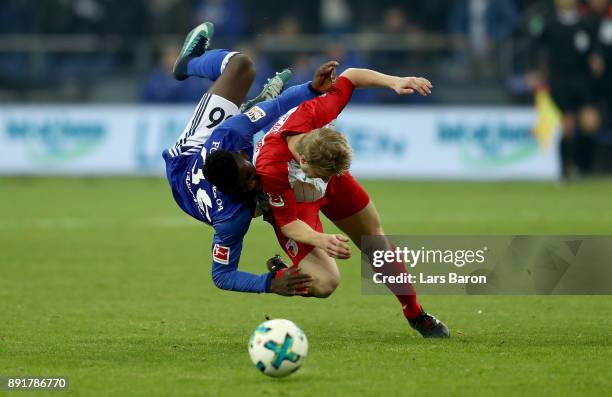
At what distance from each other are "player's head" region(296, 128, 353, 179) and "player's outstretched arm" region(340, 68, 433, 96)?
0.64 metres

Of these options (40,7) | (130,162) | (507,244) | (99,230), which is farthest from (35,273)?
(40,7)

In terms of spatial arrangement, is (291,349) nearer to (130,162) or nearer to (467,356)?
(467,356)

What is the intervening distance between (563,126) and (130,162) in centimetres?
797

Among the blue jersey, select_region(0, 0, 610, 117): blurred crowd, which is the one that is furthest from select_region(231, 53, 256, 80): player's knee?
select_region(0, 0, 610, 117): blurred crowd

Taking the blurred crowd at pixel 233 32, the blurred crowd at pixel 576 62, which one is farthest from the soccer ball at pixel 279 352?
the blurred crowd at pixel 233 32

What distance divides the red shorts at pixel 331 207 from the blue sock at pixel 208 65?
1.55 meters

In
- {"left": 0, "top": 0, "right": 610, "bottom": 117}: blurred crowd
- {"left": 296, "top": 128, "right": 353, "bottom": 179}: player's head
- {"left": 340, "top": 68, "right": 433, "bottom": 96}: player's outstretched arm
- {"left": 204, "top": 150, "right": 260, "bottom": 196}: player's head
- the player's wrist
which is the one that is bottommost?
{"left": 0, "top": 0, "right": 610, "bottom": 117}: blurred crowd

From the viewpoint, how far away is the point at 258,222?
17.7 meters

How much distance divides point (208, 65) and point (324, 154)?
95.0 inches

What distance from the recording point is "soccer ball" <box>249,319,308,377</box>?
7.01 meters

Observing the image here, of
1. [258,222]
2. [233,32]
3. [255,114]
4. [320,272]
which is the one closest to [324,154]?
[255,114]

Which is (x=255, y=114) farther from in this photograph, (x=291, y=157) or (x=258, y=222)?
(x=258, y=222)

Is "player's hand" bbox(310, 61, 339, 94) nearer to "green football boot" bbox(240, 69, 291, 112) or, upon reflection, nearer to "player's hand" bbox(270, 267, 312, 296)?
"green football boot" bbox(240, 69, 291, 112)

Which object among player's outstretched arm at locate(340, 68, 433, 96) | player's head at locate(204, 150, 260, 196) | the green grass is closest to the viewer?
the green grass
